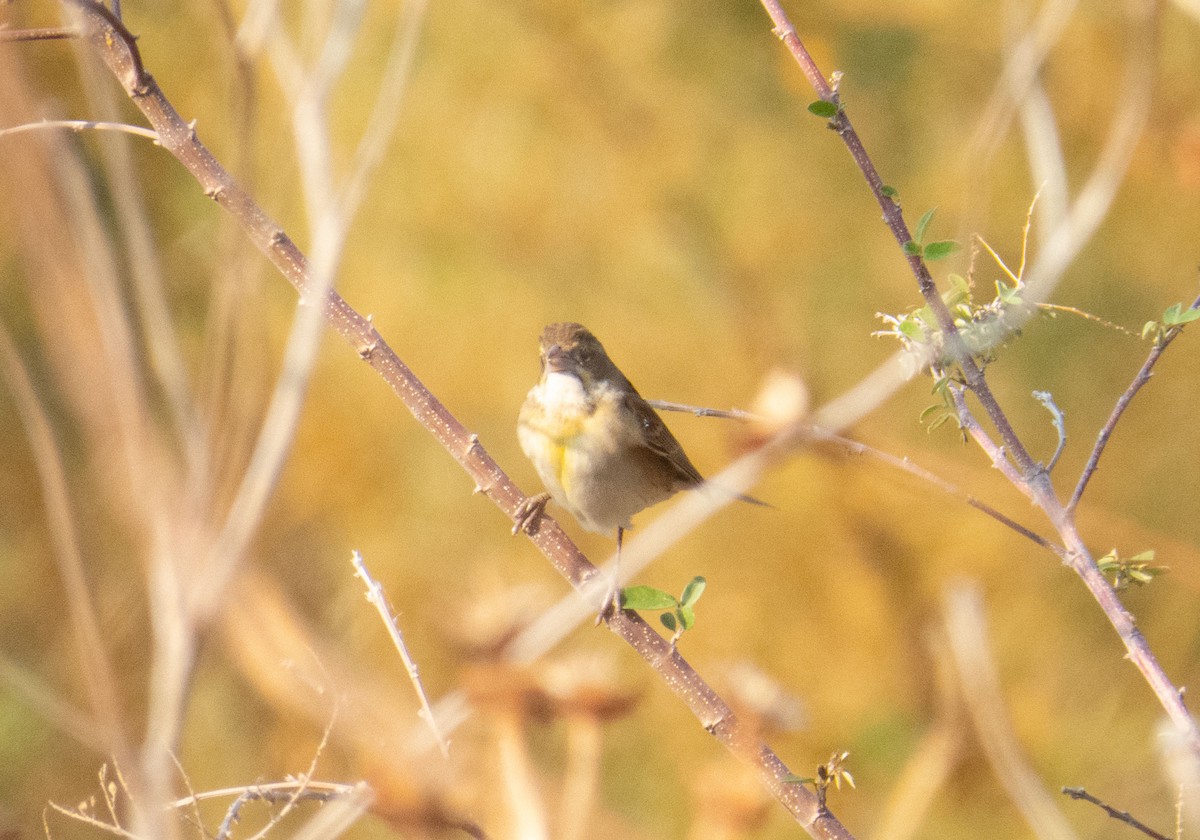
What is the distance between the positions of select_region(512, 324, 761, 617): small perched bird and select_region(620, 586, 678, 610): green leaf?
986 mm

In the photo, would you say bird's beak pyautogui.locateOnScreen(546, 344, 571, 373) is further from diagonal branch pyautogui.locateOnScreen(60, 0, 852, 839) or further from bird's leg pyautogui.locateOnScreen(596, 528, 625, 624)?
bird's leg pyautogui.locateOnScreen(596, 528, 625, 624)

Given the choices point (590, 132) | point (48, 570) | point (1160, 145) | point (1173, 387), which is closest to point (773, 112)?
point (590, 132)

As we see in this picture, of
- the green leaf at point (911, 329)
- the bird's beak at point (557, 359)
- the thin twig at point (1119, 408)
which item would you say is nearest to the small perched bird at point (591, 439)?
the bird's beak at point (557, 359)

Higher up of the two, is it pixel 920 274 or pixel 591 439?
pixel 591 439

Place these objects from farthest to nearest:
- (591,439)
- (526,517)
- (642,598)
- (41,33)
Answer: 1. (591,439)
2. (526,517)
3. (642,598)
4. (41,33)

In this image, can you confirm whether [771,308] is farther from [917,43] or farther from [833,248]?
[917,43]

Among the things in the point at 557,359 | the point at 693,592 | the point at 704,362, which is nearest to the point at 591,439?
the point at 557,359

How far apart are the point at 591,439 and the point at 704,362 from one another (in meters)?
1.95

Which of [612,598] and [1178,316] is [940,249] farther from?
[612,598]

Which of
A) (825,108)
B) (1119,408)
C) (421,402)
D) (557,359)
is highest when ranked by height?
(557,359)

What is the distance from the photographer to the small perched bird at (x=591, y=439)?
9.19ft

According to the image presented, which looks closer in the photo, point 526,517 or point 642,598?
point 642,598

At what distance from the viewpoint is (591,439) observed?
9.22ft

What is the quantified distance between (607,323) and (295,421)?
391cm
